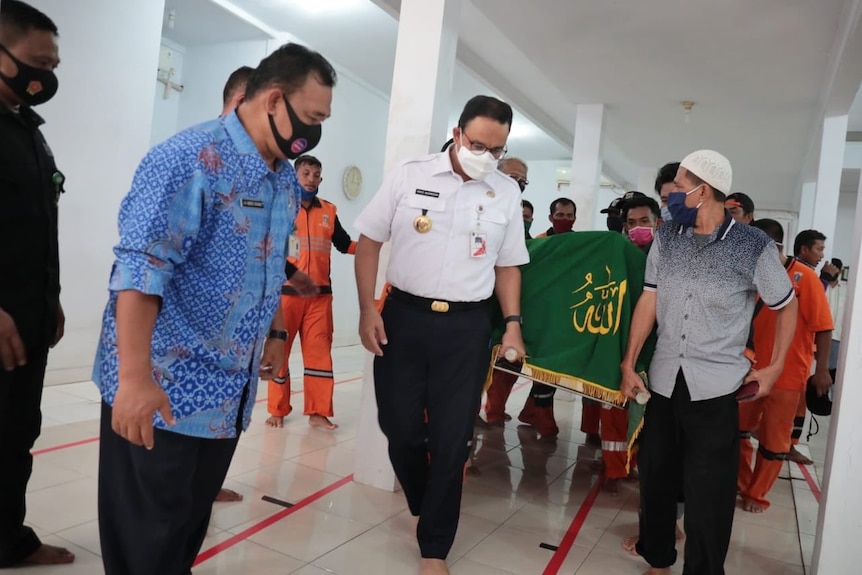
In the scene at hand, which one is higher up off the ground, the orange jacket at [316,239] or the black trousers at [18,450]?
the orange jacket at [316,239]

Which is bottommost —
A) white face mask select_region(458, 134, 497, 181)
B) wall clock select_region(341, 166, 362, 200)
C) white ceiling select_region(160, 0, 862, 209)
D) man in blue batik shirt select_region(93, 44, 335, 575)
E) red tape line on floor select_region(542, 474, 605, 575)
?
red tape line on floor select_region(542, 474, 605, 575)

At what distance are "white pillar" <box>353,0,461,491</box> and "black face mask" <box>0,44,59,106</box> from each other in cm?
153

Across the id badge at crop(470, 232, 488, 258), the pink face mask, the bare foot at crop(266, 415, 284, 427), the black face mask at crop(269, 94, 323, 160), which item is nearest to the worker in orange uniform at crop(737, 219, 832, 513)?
the pink face mask

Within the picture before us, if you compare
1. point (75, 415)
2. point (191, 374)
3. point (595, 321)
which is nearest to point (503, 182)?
point (595, 321)

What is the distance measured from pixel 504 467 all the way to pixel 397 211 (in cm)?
196

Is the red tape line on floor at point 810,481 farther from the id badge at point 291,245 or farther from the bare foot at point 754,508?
the id badge at point 291,245

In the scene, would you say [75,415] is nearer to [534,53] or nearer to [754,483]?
[754,483]

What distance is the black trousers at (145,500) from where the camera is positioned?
1354 mm

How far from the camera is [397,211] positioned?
2.35 m

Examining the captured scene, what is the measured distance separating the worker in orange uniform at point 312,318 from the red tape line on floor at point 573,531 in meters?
1.63

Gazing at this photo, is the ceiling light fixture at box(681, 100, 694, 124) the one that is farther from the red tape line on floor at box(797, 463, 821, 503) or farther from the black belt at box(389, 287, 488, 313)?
the black belt at box(389, 287, 488, 313)

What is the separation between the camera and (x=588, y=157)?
700cm

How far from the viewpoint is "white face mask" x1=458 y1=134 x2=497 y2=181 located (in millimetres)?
2223

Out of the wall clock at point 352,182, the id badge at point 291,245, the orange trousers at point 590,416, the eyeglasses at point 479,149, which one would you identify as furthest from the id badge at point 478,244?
the wall clock at point 352,182
